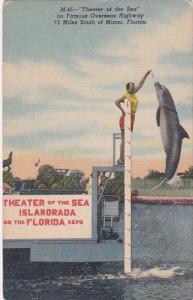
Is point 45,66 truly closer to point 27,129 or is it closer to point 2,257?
point 27,129

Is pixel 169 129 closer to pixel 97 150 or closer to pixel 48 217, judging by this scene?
pixel 97 150

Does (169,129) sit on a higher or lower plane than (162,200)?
higher

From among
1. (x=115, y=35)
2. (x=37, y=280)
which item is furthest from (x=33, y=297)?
(x=115, y=35)

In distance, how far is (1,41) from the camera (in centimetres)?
98

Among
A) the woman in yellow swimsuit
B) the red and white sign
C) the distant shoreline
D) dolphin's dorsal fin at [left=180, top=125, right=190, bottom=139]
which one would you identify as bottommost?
the red and white sign

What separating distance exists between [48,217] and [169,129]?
1.00 feet

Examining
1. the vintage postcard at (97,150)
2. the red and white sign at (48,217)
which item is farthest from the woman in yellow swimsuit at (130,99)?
the red and white sign at (48,217)

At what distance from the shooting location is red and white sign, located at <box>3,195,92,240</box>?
985 mm

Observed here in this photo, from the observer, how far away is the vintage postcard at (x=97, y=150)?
0.98 m

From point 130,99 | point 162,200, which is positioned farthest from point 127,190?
point 130,99

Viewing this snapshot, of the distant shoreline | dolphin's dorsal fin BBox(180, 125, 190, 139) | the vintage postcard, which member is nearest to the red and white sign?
the vintage postcard

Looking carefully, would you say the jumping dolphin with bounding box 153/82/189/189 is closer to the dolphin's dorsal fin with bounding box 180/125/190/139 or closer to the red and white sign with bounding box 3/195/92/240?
the dolphin's dorsal fin with bounding box 180/125/190/139

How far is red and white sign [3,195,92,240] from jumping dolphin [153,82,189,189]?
0.57 ft

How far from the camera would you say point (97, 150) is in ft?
3.21
